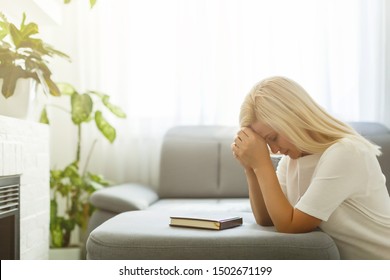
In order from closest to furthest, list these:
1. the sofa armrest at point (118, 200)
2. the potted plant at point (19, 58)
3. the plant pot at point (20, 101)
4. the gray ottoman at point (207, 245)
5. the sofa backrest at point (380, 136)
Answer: the gray ottoman at point (207, 245) → the potted plant at point (19, 58) → the plant pot at point (20, 101) → the sofa armrest at point (118, 200) → the sofa backrest at point (380, 136)

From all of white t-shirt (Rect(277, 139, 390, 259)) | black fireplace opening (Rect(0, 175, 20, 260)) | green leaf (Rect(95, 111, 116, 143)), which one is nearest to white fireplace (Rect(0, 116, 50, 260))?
black fireplace opening (Rect(0, 175, 20, 260))

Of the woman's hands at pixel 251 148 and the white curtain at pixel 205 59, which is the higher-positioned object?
the white curtain at pixel 205 59

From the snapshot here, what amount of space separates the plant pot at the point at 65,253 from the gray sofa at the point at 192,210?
0.35m

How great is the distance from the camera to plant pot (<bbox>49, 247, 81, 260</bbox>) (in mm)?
2912

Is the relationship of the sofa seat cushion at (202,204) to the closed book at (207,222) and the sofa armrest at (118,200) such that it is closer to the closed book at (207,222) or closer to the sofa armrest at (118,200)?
the sofa armrest at (118,200)

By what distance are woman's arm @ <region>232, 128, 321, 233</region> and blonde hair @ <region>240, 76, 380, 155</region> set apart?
8 centimetres

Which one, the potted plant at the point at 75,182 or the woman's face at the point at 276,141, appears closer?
the woman's face at the point at 276,141

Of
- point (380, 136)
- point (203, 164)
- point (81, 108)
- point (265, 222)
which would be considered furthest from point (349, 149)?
point (81, 108)

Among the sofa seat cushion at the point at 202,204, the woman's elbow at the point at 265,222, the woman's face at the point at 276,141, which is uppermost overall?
the woman's face at the point at 276,141

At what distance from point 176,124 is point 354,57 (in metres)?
1.19

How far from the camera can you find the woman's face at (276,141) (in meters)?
1.57

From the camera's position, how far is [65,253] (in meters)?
2.92

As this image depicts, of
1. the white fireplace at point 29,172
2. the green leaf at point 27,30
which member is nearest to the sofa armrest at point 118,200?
the white fireplace at point 29,172

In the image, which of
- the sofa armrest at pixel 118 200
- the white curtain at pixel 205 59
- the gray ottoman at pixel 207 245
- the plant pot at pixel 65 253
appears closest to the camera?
the gray ottoman at pixel 207 245
